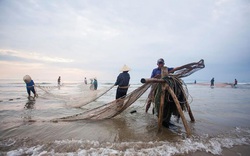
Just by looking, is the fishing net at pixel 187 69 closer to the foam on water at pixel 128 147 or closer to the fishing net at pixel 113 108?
the fishing net at pixel 113 108

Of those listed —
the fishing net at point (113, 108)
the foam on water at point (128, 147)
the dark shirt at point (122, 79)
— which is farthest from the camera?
the dark shirt at point (122, 79)

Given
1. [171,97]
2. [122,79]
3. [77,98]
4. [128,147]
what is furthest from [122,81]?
[77,98]

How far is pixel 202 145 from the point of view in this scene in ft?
10.7

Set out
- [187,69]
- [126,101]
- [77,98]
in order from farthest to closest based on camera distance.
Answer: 1. [77,98]
2. [126,101]
3. [187,69]

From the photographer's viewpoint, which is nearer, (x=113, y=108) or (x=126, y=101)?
(x=126, y=101)

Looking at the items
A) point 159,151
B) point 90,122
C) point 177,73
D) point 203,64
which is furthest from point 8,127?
point 203,64

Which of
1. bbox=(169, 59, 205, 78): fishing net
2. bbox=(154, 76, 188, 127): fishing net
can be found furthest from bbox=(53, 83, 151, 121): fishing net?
bbox=(169, 59, 205, 78): fishing net

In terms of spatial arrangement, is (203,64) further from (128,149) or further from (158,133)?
(128,149)

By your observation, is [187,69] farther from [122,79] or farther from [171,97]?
[122,79]

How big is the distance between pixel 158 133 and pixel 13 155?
3340 mm

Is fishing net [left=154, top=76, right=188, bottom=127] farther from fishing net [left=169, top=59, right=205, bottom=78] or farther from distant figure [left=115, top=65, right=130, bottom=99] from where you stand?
distant figure [left=115, top=65, right=130, bottom=99]

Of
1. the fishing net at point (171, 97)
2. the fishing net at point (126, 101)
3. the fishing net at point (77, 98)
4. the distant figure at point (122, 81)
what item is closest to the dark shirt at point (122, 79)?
the distant figure at point (122, 81)

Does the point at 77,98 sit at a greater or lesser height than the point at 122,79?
lesser

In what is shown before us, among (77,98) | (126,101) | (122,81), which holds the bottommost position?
(77,98)
